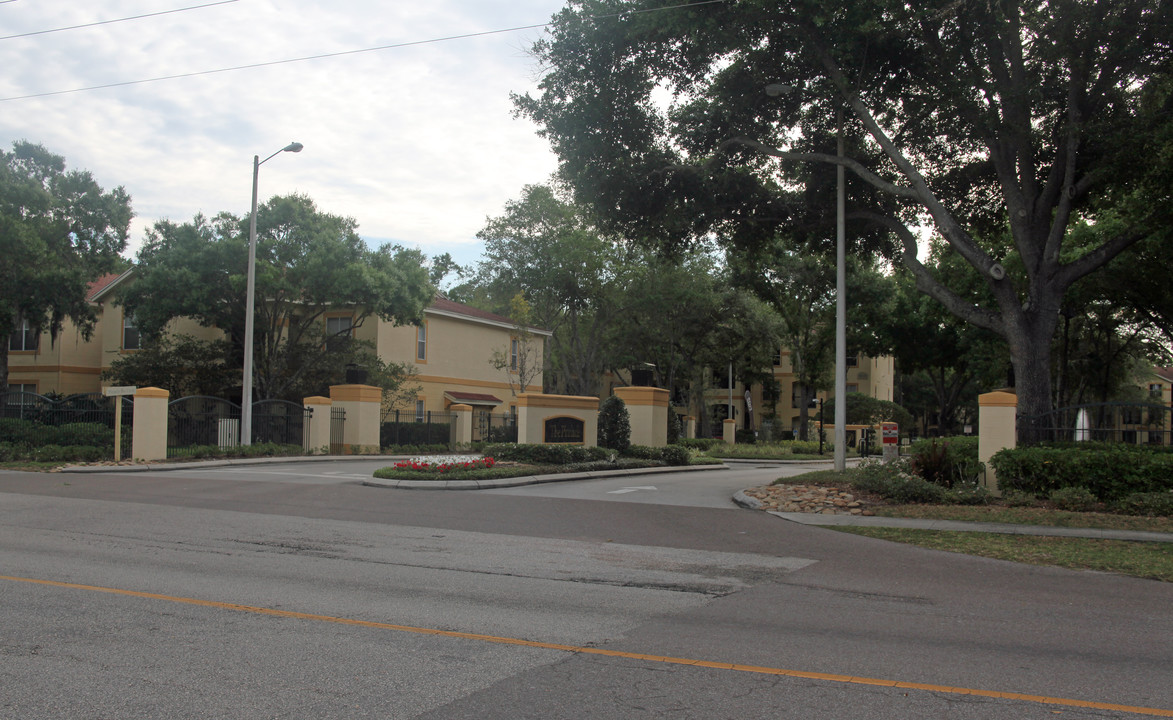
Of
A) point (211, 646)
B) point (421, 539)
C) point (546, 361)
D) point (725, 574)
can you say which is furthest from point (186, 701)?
point (546, 361)

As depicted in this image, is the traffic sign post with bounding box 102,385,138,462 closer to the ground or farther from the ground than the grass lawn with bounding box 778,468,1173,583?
farther from the ground

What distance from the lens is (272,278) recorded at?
30.5 meters

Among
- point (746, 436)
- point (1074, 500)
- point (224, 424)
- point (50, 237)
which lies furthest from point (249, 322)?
point (746, 436)

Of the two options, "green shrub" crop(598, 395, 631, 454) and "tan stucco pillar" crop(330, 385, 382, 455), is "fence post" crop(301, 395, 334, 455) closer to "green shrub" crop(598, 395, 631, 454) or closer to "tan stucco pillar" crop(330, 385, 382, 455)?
"tan stucco pillar" crop(330, 385, 382, 455)

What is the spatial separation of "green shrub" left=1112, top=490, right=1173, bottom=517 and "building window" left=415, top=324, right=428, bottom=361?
99.5 ft

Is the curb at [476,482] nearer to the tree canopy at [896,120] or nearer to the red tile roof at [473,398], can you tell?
the tree canopy at [896,120]

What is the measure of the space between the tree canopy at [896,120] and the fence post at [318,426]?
1352 centimetres

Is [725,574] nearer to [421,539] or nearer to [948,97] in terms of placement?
[421,539]

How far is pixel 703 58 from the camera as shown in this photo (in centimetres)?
2088

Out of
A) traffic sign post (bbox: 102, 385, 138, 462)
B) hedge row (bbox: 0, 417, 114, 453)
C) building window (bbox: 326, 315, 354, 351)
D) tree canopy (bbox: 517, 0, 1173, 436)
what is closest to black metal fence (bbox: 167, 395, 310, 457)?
traffic sign post (bbox: 102, 385, 138, 462)

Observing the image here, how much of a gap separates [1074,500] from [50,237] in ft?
104

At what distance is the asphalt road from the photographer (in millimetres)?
4879

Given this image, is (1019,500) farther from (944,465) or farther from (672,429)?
(672,429)

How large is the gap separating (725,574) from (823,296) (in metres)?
39.5
